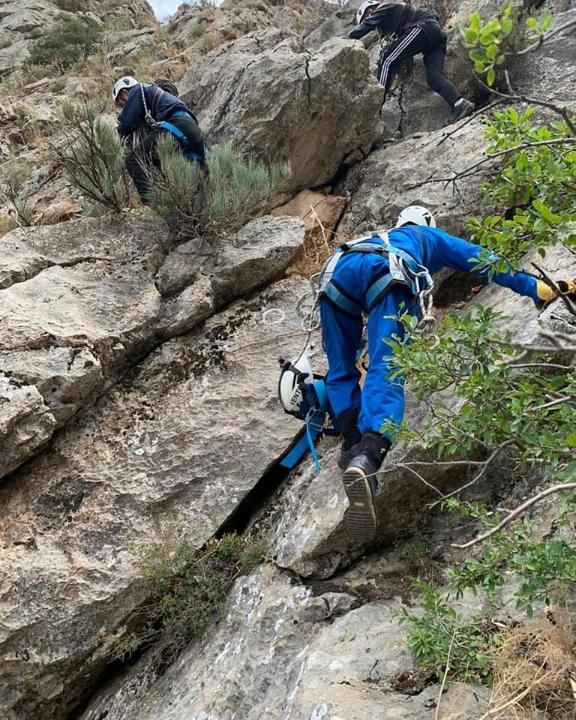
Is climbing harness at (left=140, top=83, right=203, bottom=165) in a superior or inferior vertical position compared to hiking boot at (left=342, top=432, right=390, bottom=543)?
superior

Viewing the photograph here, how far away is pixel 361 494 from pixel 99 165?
→ 4.59 meters

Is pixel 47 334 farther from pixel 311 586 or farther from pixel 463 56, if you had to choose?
pixel 463 56

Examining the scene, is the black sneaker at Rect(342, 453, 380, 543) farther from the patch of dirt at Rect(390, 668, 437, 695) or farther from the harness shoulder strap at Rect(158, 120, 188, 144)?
the harness shoulder strap at Rect(158, 120, 188, 144)

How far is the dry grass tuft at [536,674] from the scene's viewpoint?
2227 mm

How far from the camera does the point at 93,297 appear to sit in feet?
17.0

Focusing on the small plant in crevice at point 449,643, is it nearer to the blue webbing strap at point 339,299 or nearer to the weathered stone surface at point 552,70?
the blue webbing strap at point 339,299

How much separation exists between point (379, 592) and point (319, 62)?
5.98m

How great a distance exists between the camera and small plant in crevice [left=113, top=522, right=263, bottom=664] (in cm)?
383

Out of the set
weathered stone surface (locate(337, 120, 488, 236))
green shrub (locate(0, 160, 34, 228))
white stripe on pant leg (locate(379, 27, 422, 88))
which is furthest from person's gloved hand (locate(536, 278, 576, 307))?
white stripe on pant leg (locate(379, 27, 422, 88))

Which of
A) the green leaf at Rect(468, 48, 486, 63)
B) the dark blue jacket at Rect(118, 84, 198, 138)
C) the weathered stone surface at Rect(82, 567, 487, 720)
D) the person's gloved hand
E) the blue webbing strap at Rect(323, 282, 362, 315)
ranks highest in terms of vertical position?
the green leaf at Rect(468, 48, 486, 63)

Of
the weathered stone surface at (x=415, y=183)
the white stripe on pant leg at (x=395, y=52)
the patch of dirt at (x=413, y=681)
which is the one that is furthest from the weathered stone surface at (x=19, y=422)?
the white stripe on pant leg at (x=395, y=52)

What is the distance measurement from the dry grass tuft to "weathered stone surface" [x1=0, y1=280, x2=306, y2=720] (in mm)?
2207

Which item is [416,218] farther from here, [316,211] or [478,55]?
[316,211]

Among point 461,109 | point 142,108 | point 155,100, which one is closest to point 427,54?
point 461,109
